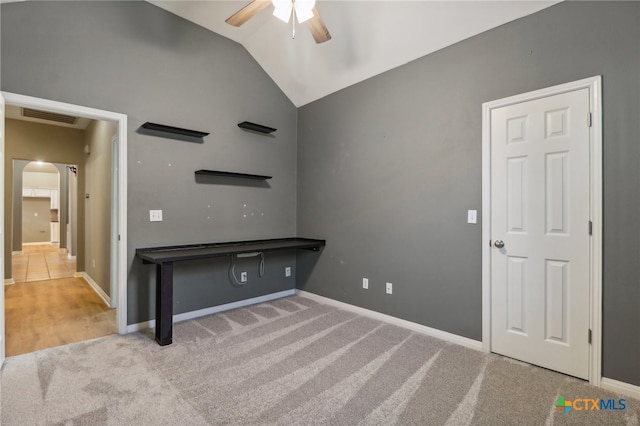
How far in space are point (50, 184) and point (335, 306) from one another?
12222mm

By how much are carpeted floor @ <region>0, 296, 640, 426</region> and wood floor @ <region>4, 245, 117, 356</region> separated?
0.30 metres

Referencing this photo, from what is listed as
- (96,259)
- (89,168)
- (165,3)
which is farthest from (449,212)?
(89,168)

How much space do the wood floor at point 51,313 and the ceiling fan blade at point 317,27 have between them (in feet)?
10.9

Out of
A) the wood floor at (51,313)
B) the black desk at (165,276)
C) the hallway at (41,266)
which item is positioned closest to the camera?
the black desk at (165,276)

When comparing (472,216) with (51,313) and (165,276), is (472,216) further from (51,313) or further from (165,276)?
(51,313)

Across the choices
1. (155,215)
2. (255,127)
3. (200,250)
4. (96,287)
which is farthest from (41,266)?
(255,127)

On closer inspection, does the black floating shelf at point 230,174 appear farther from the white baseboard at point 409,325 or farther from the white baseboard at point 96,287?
the white baseboard at point 96,287

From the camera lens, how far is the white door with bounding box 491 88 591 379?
7.02 ft

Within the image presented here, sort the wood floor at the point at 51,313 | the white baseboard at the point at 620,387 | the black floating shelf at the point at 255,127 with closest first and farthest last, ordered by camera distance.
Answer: the white baseboard at the point at 620,387, the wood floor at the point at 51,313, the black floating shelf at the point at 255,127

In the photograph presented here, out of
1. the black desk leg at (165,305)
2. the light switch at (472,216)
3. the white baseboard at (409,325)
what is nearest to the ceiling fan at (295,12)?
the light switch at (472,216)

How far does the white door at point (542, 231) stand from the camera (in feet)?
7.02

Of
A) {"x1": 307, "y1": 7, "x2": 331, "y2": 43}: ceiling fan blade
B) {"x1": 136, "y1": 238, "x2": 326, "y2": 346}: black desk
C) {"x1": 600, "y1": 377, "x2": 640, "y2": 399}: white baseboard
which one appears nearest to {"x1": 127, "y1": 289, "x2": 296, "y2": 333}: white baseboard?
{"x1": 136, "y1": 238, "x2": 326, "y2": 346}: black desk

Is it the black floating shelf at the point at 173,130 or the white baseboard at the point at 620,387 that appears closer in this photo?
the white baseboard at the point at 620,387

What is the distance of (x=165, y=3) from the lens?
3.05 meters
